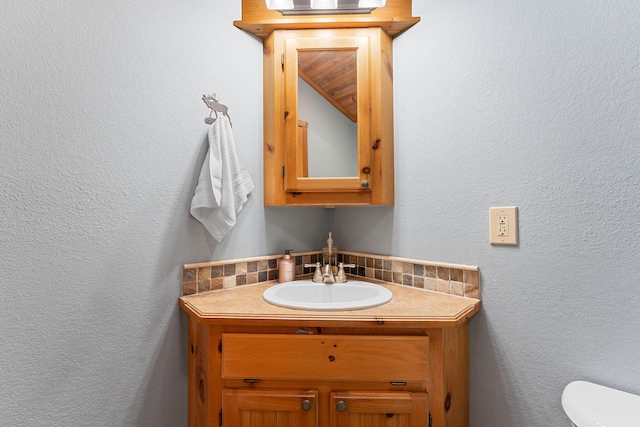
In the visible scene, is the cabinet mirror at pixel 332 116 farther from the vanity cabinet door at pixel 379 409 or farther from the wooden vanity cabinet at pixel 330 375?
the vanity cabinet door at pixel 379 409

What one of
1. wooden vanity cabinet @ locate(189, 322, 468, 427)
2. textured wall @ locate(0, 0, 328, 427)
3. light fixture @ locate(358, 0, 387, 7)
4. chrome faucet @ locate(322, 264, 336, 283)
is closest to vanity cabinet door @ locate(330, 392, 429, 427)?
wooden vanity cabinet @ locate(189, 322, 468, 427)

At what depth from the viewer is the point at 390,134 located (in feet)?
4.02

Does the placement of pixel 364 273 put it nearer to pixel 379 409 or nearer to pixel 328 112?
pixel 379 409

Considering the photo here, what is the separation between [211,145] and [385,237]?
2.59 ft

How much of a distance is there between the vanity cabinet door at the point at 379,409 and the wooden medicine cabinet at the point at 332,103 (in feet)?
2.18

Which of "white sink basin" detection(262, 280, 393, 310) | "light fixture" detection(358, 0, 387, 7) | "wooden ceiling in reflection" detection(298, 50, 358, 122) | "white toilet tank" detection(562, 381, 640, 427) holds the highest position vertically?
"light fixture" detection(358, 0, 387, 7)

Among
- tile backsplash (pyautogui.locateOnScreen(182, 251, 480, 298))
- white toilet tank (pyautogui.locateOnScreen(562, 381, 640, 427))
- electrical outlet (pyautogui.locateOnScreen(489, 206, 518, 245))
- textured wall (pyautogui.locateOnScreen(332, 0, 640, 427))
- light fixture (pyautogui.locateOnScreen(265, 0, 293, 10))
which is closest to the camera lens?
white toilet tank (pyautogui.locateOnScreen(562, 381, 640, 427))

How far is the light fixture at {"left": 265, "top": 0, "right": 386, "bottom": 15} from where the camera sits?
115 cm

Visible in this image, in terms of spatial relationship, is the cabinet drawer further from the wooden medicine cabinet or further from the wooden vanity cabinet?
the wooden medicine cabinet

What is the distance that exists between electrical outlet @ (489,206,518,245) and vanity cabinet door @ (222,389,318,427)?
74cm

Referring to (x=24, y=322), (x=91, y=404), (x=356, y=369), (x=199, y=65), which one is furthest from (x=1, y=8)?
(x=356, y=369)

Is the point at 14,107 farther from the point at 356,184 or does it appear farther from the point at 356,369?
the point at 356,369

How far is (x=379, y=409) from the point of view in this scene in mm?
829

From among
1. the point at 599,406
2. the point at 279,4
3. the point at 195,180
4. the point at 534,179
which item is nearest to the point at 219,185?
the point at 195,180
